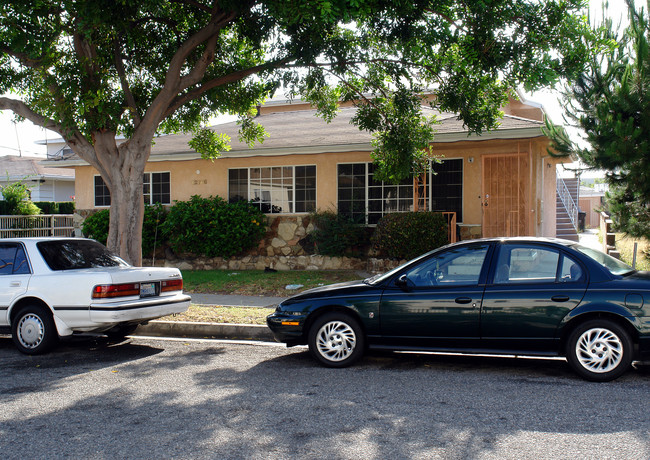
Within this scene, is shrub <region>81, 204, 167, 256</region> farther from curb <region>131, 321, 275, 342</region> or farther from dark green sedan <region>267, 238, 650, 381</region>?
dark green sedan <region>267, 238, 650, 381</region>

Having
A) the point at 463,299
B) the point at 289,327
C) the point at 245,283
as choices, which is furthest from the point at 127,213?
the point at 463,299

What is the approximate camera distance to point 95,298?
287 inches

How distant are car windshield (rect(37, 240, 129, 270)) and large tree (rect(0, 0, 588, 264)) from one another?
173 cm

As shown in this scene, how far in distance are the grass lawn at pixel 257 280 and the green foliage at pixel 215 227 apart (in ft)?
2.32

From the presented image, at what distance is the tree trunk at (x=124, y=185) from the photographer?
33.4 ft

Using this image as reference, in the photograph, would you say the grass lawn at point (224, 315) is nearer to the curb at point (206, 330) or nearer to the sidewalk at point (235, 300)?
the curb at point (206, 330)

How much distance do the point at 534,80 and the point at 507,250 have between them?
11.9 feet

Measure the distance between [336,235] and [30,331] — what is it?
8297 millimetres

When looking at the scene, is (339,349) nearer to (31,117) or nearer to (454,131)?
(31,117)

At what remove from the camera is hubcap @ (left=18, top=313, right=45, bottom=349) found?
7.56 metres

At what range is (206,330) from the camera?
908 cm

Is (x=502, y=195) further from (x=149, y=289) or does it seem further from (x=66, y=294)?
(x=66, y=294)

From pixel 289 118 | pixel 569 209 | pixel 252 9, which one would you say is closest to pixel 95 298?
pixel 252 9

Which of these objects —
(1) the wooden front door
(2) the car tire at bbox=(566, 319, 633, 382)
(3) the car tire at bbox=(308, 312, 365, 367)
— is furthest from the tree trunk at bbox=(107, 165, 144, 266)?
(1) the wooden front door
